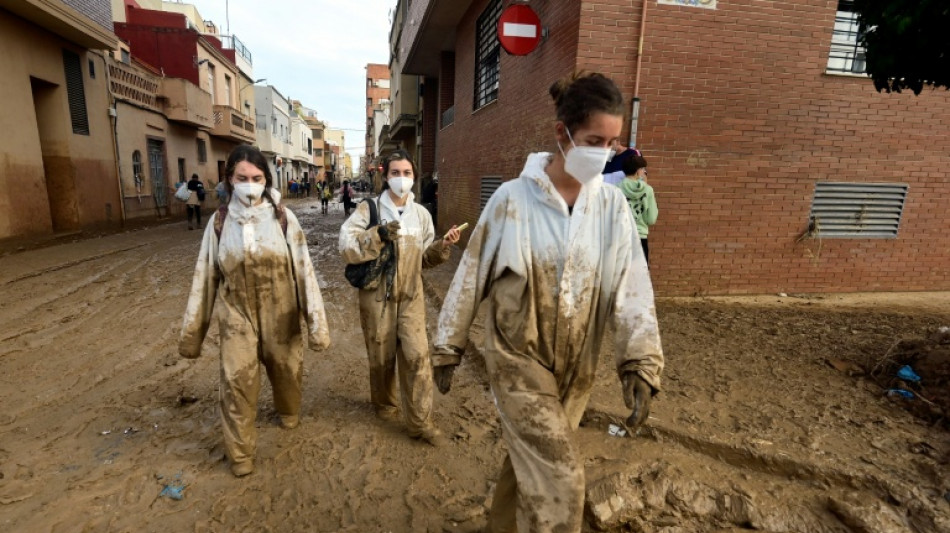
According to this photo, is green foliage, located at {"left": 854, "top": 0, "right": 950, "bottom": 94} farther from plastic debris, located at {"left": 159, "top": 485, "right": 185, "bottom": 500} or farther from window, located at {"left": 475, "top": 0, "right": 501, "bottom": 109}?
window, located at {"left": 475, "top": 0, "right": 501, "bottom": 109}

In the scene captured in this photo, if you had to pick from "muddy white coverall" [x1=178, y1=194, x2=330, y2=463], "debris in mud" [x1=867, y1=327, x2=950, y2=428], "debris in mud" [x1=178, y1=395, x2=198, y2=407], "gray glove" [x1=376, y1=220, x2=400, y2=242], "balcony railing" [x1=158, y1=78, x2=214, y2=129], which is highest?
"balcony railing" [x1=158, y1=78, x2=214, y2=129]

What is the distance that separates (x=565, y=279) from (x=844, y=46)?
6760mm

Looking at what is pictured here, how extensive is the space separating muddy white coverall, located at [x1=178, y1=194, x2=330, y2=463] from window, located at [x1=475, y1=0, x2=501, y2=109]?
21.0 ft

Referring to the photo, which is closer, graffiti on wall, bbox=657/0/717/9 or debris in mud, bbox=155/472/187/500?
debris in mud, bbox=155/472/187/500

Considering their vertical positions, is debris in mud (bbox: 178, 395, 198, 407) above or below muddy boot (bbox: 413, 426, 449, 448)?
below

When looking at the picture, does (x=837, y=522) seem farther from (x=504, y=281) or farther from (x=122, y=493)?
(x=122, y=493)

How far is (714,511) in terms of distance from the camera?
105 inches

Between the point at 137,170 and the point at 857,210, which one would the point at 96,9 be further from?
the point at 857,210

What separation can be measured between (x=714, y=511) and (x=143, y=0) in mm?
32485

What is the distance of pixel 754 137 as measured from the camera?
602cm

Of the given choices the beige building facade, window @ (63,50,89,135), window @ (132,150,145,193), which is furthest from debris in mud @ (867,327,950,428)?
window @ (132,150,145,193)

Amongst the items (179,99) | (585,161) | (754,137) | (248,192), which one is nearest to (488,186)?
(754,137)

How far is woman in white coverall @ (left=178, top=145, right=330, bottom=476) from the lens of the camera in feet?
9.77

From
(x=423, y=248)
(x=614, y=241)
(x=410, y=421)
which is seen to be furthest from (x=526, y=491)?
(x=423, y=248)
